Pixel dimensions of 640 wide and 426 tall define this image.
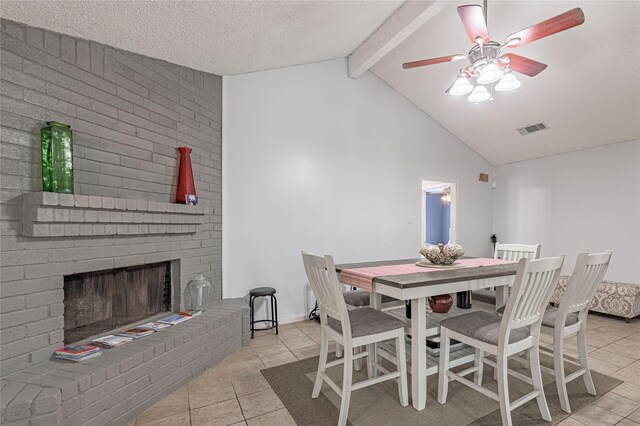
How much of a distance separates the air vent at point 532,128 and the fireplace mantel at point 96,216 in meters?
4.57

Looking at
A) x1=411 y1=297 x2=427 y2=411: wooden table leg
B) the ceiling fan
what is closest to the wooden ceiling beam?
the ceiling fan

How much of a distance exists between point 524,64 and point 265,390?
3.04 meters

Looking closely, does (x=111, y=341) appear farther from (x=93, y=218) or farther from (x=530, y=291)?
(x=530, y=291)

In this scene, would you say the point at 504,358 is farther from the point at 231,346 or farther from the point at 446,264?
the point at 231,346

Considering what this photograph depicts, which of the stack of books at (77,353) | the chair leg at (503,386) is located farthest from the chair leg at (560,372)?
the stack of books at (77,353)

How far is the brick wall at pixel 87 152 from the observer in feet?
5.68

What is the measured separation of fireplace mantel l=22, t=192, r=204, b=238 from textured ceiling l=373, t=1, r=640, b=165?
3.26 m

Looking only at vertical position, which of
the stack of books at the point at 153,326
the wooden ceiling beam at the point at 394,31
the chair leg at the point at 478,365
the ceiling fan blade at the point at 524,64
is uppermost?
the wooden ceiling beam at the point at 394,31

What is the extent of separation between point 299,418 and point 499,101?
4297mm

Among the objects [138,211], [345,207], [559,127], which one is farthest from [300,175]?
[559,127]

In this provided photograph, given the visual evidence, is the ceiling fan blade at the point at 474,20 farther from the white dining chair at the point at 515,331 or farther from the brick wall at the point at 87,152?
the brick wall at the point at 87,152

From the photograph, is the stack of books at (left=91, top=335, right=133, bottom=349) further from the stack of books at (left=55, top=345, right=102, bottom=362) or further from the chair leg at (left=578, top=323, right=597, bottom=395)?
the chair leg at (left=578, top=323, right=597, bottom=395)

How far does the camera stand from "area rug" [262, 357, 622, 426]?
189cm

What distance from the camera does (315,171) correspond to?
3982 millimetres
